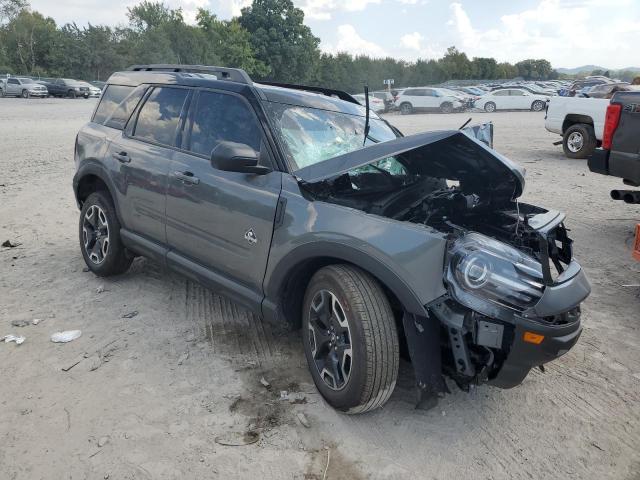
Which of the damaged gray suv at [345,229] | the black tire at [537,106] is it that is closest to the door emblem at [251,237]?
the damaged gray suv at [345,229]

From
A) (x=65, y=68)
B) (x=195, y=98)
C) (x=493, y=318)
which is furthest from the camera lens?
(x=65, y=68)

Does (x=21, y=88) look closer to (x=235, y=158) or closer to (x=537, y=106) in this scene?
(x=537, y=106)

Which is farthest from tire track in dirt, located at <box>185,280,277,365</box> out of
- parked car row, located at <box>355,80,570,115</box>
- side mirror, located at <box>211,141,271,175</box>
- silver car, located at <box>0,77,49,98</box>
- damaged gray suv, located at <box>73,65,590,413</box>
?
silver car, located at <box>0,77,49,98</box>

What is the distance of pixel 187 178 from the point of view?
12.1ft

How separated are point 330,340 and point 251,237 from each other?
0.83 m

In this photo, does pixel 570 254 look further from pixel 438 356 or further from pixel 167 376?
pixel 167 376

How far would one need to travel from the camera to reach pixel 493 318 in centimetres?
248

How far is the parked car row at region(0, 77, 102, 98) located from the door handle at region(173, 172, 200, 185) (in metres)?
36.5

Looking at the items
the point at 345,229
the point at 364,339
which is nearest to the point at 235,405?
the point at 364,339

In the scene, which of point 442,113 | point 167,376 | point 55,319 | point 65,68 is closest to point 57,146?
point 55,319

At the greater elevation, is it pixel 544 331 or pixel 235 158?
pixel 235 158

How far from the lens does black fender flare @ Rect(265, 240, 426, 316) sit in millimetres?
2594

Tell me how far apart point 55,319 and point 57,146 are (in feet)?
34.3

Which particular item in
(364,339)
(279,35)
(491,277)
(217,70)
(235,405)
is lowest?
(235,405)
